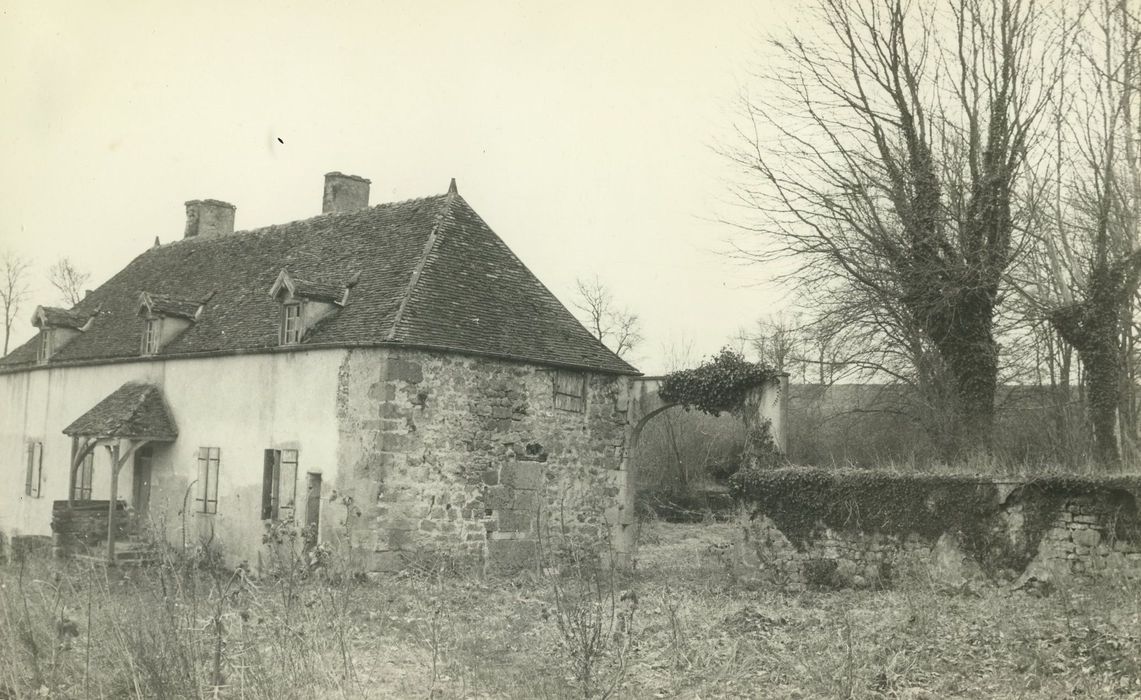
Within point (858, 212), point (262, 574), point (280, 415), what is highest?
point (858, 212)

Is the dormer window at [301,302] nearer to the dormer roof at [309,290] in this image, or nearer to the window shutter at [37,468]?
the dormer roof at [309,290]

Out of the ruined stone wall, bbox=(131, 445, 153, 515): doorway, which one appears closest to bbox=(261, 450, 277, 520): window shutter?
bbox=(131, 445, 153, 515): doorway

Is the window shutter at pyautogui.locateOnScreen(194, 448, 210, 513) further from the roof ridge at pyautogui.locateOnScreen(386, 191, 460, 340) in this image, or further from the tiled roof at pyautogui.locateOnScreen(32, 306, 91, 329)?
the tiled roof at pyautogui.locateOnScreen(32, 306, 91, 329)

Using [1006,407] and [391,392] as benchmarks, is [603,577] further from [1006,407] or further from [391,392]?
[1006,407]

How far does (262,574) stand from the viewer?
16.4m

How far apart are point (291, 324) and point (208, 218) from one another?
10.1 metres

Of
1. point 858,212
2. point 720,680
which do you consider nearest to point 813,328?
point 858,212

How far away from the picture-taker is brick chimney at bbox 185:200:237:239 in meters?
26.1

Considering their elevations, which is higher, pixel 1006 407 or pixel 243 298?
pixel 243 298

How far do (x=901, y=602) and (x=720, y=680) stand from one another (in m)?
4.41

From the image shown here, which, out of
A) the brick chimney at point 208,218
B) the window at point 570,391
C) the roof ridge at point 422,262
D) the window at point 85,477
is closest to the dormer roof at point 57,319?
the brick chimney at point 208,218

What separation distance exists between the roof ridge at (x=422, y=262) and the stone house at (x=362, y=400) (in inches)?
1.6

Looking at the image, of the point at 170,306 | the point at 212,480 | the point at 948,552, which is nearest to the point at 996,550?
the point at 948,552

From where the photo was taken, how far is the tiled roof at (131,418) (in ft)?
63.3
